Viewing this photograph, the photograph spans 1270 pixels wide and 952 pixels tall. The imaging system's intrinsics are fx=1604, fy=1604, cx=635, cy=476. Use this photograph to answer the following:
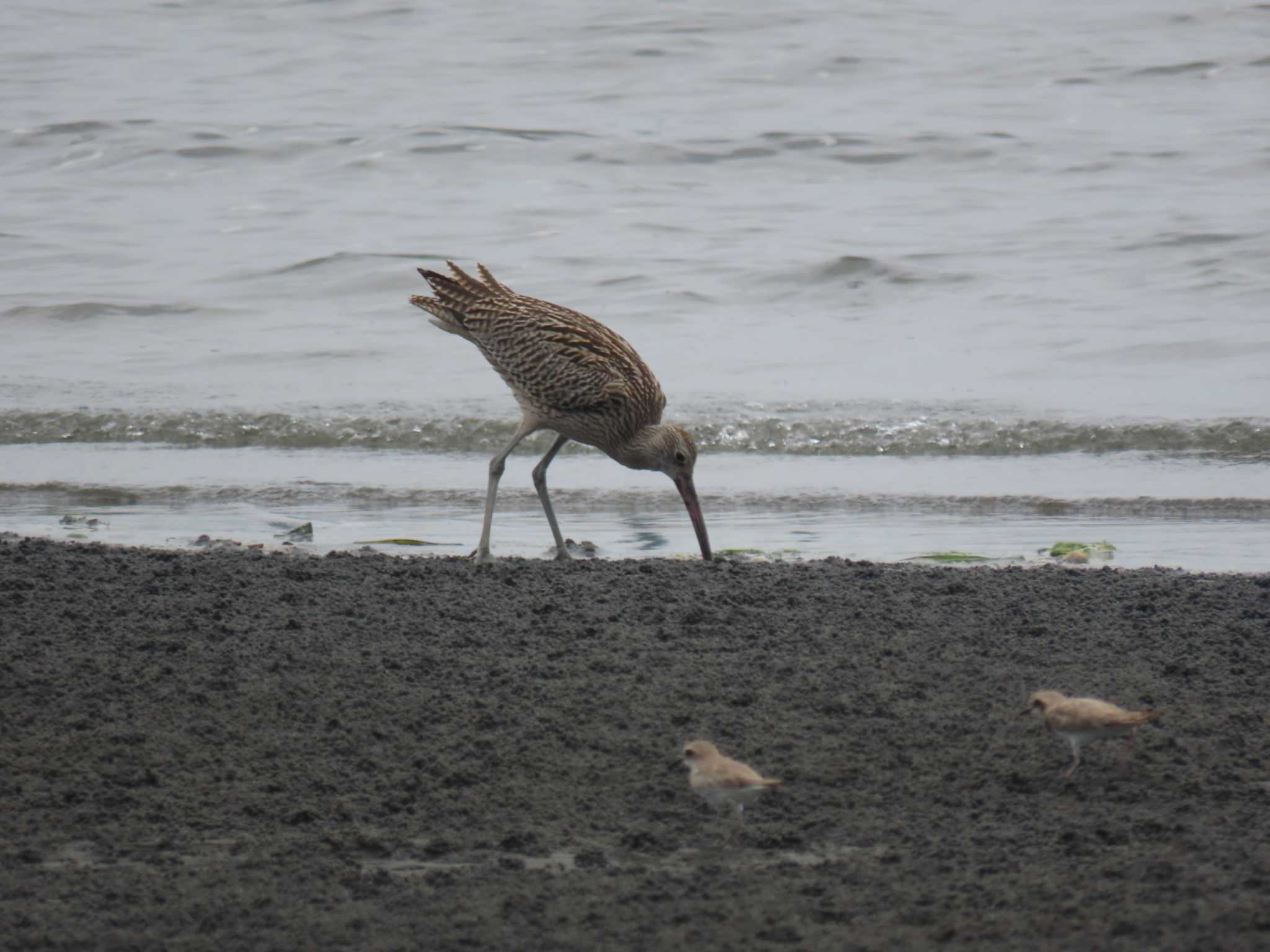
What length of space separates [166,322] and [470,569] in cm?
888

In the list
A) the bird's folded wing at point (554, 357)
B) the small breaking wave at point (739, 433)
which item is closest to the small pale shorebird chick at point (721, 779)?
the bird's folded wing at point (554, 357)

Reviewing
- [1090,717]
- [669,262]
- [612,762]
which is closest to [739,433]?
[669,262]

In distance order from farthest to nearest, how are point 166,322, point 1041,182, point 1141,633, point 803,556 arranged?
point 1041,182, point 166,322, point 803,556, point 1141,633

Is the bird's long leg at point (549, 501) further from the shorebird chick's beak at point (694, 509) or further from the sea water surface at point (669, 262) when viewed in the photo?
the shorebird chick's beak at point (694, 509)

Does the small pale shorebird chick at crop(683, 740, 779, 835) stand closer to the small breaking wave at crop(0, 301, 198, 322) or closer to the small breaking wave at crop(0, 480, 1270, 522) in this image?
the small breaking wave at crop(0, 480, 1270, 522)

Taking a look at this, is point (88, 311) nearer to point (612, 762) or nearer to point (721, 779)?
point (612, 762)

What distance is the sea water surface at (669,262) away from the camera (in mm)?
9906

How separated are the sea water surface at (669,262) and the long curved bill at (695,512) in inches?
15.8

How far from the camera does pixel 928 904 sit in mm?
3721

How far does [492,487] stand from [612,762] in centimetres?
390

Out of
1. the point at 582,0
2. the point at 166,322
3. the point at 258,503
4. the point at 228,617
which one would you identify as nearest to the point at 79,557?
the point at 228,617

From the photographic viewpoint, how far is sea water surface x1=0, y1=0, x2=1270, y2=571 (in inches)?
390

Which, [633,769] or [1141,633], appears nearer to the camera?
[633,769]

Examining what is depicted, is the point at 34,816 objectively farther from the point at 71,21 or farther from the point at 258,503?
the point at 71,21
